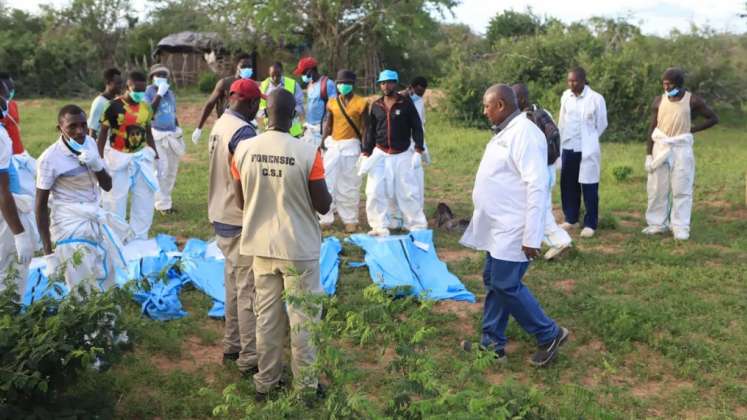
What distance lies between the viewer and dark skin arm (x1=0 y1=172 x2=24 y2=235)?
4.40m

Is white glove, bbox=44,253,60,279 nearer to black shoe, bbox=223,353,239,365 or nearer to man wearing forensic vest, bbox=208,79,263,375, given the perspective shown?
man wearing forensic vest, bbox=208,79,263,375

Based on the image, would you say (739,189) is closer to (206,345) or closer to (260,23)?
(206,345)

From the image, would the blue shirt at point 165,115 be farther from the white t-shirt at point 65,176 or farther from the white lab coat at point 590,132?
the white lab coat at point 590,132

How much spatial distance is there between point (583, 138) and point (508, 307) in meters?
3.96

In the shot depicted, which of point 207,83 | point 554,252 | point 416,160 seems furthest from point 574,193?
point 207,83

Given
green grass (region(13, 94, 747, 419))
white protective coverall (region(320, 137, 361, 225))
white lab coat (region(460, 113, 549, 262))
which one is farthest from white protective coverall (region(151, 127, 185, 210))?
white lab coat (region(460, 113, 549, 262))

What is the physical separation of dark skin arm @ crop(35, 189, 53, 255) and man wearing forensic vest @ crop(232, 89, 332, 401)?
127 cm

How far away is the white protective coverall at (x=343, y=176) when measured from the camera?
28.1 feet

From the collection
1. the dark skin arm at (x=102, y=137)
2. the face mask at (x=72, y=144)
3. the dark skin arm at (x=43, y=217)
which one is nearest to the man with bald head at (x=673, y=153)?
the dark skin arm at (x=102, y=137)

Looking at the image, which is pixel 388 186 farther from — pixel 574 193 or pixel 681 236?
pixel 681 236

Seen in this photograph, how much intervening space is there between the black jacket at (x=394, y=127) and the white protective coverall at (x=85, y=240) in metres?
3.73

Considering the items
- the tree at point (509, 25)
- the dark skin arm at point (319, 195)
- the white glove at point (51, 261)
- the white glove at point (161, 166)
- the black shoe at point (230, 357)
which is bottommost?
the black shoe at point (230, 357)

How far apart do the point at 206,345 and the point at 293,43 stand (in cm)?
2364

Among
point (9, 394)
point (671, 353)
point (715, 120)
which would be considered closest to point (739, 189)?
point (715, 120)
